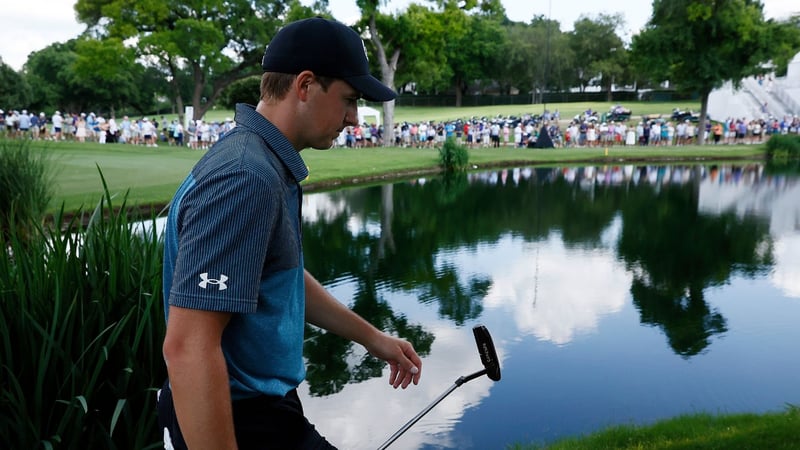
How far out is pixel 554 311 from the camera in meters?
7.75

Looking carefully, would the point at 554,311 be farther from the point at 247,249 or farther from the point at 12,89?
the point at 12,89

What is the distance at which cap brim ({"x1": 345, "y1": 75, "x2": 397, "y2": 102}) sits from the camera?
1.57 metres

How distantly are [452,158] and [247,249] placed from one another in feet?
73.9

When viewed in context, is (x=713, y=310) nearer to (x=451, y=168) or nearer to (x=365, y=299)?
(x=365, y=299)

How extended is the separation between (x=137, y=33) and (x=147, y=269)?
3543 cm

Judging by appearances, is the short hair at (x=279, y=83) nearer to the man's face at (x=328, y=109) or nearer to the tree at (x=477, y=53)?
the man's face at (x=328, y=109)

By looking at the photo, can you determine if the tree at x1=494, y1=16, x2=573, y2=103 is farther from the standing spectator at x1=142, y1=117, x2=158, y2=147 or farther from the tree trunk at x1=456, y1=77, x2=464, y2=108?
the standing spectator at x1=142, y1=117, x2=158, y2=147

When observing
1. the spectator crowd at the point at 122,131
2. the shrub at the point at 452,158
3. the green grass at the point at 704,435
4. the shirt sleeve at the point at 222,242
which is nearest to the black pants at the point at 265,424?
the shirt sleeve at the point at 222,242

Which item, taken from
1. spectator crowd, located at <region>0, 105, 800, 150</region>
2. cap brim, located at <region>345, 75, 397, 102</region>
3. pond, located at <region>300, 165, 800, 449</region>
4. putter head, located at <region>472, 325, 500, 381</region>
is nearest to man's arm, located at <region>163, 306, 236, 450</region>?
cap brim, located at <region>345, 75, 397, 102</region>

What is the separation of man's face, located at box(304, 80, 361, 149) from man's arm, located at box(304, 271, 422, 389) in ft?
1.84

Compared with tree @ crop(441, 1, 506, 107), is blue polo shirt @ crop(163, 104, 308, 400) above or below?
below

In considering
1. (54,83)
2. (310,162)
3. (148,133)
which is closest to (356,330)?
(310,162)

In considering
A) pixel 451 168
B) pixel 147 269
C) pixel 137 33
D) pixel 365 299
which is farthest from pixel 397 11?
pixel 147 269

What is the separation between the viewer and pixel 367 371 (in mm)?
5934
